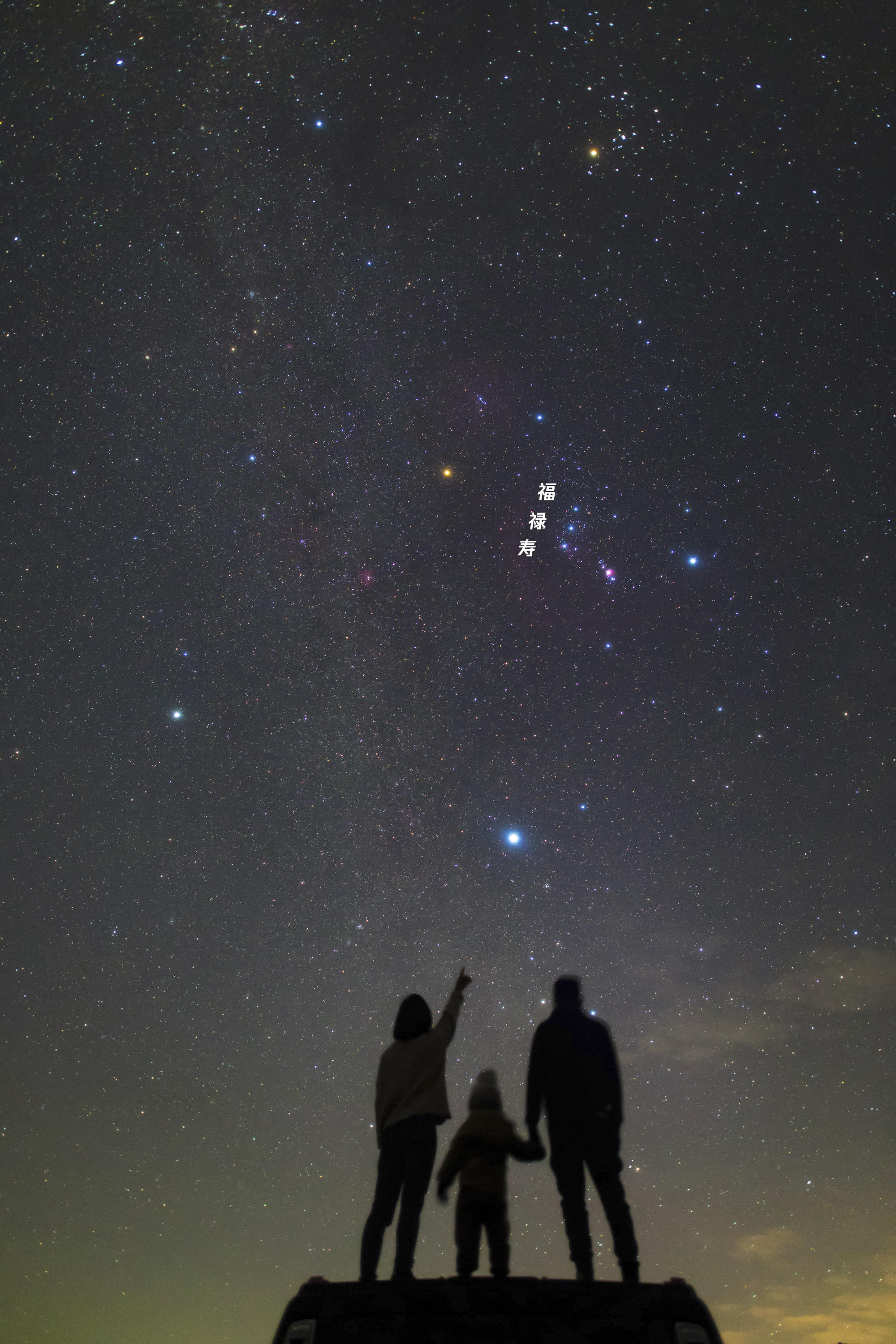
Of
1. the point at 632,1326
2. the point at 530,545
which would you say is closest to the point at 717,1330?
the point at 632,1326

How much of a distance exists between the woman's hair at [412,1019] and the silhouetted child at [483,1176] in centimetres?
40

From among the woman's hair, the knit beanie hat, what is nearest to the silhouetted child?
the knit beanie hat

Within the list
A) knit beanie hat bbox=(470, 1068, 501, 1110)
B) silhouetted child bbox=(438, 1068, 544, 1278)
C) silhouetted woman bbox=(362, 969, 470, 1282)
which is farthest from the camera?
knit beanie hat bbox=(470, 1068, 501, 1110)

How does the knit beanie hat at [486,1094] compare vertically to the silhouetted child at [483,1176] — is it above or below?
above

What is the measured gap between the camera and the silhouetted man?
13.6 feet

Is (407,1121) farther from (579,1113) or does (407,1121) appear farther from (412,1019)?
(579,1113)

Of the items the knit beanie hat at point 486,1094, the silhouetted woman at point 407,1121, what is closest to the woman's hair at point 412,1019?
the silhouetted woman at point 407,1121

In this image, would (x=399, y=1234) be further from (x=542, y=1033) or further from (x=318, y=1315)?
(x=318, y=1315)

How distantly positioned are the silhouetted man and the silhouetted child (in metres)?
0.23

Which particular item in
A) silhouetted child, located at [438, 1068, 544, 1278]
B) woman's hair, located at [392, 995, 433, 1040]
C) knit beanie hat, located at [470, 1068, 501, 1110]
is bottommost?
silhouetted child, located at [438, 1068, 544, 1278]

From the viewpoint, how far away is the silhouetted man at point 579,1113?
415cm

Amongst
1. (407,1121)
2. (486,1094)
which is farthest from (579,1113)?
(407,1121)

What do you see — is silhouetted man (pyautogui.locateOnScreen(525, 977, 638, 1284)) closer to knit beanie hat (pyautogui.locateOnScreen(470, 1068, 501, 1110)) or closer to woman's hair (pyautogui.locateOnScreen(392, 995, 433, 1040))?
knit beanie hat (pyautogui.locateOnScreen(470, 1068, 501, 1110))

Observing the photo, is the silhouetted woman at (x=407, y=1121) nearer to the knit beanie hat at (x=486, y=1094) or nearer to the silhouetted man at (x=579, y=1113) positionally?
the knit beanie hat at (x=486, y=1094)
